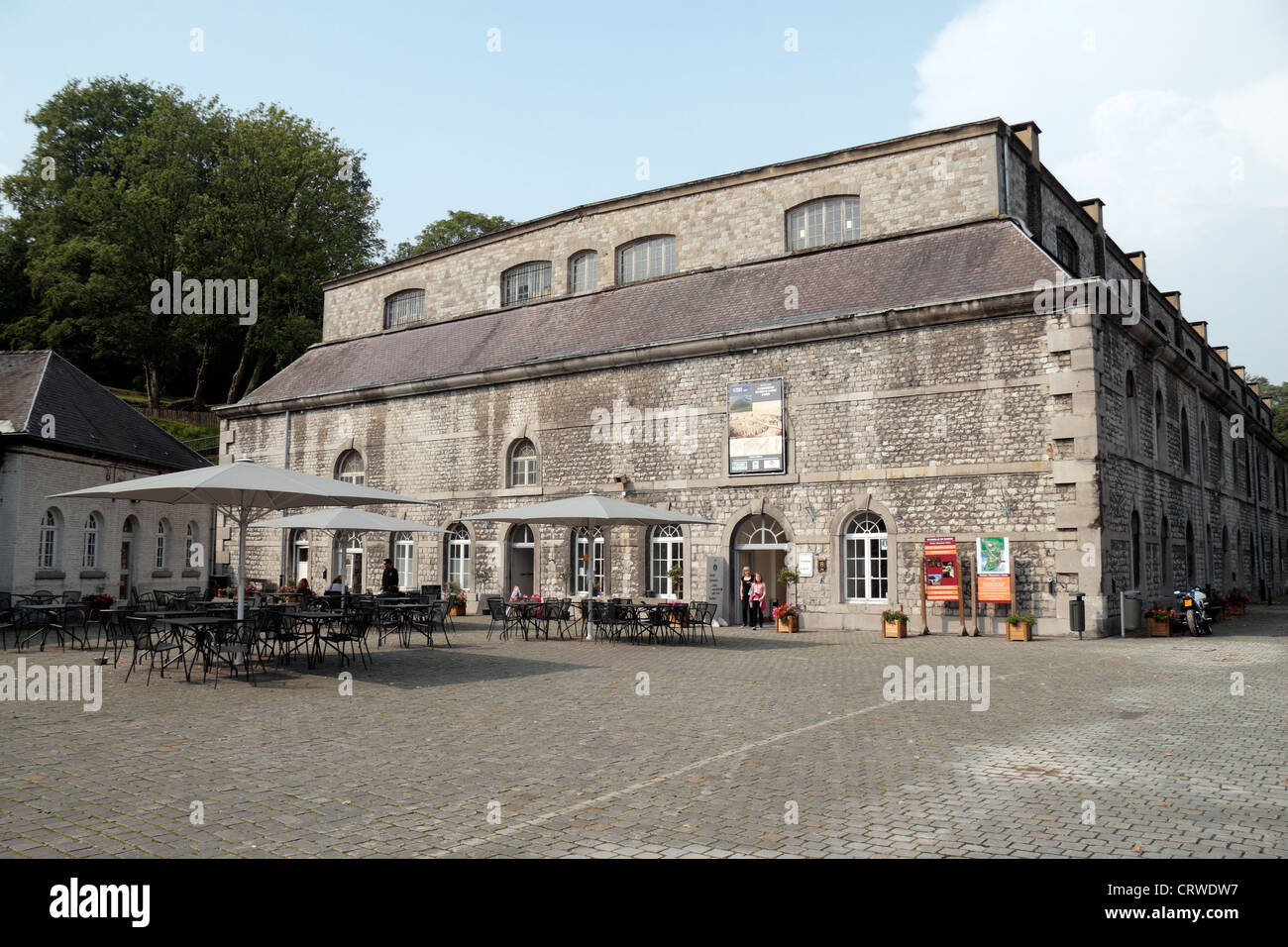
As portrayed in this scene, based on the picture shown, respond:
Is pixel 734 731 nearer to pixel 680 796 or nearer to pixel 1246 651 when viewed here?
pixel 680 796

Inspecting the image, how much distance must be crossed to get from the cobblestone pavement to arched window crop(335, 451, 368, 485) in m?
15.2

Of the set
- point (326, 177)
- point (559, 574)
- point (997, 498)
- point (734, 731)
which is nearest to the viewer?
point (734, 731)

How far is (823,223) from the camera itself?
22609 mm

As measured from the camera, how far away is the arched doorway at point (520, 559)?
75.8ft

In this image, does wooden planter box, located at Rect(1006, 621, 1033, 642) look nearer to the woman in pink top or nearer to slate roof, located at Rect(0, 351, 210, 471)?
the woman in pink top

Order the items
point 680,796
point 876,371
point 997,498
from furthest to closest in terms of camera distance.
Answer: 1. point 876,371
2. point 997,498
3. point 680,796

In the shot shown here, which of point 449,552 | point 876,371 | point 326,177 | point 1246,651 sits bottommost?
point 1246,651

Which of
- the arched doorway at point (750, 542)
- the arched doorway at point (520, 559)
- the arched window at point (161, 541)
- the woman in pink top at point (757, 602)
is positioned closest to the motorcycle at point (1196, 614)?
the arched doorway at point (750, 542)

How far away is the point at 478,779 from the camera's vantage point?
6129 mm

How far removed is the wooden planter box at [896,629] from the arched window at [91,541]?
1985 centimetres

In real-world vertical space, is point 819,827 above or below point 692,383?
below

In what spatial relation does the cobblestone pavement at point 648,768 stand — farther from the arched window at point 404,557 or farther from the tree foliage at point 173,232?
the tree foliage at point 173,232
